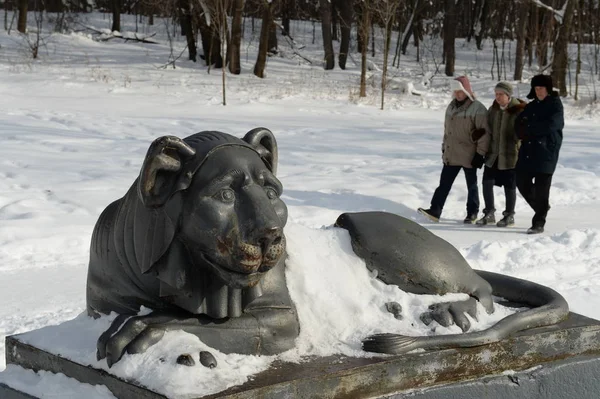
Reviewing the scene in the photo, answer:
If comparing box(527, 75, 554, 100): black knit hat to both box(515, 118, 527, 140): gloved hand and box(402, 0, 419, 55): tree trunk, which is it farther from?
box(402, 0, 419, 55): tree trunk

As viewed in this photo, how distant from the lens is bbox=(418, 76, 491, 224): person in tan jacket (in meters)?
9.96

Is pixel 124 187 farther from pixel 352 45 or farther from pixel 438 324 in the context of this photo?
pixel 352 45

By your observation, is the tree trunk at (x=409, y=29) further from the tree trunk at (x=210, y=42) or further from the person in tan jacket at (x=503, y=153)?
the person in tan jacket at (x=503, y=153)

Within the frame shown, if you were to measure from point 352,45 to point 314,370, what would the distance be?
35.2 m

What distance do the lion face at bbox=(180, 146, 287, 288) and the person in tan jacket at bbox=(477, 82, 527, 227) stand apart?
683 centimetres

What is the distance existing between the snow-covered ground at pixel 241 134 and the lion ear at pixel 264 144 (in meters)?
0.56

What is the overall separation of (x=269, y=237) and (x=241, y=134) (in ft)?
40.2

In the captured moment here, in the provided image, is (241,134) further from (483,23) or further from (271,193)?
(483,23)

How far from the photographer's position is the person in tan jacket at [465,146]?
996 cm

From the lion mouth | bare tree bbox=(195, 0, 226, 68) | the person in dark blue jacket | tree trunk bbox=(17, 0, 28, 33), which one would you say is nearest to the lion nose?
the lion mouth

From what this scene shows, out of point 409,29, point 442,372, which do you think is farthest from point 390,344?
point 409,29

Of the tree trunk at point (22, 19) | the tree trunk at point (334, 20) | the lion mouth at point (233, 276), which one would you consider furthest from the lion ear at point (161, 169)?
the tree trunk at point (334, 20)

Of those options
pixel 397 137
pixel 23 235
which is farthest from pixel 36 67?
pixel 23 235

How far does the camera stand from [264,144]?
11.9 ft
